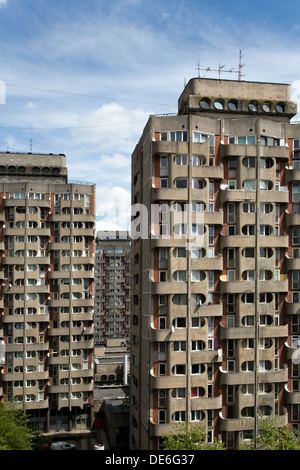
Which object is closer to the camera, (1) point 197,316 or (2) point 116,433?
(1) point 197,316

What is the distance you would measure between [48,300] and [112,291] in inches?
2719

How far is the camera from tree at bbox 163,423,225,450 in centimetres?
3922

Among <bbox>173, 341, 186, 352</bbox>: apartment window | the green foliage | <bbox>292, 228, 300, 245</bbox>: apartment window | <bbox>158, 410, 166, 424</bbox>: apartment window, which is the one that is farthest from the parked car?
<bbox>292, 228, 300, 245</bbox>: apartment window

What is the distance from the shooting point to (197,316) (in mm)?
44969

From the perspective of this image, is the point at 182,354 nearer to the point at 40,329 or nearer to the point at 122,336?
the point at 40,329

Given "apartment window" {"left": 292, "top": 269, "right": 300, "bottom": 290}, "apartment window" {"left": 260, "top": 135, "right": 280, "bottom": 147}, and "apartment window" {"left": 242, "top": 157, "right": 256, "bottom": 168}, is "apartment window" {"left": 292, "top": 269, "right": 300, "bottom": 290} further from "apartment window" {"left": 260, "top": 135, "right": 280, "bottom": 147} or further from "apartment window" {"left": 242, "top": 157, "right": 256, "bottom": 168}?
"apartment window" {"left": 260, "top": 135, "right": 280, "bottom": 147}

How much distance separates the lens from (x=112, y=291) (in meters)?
139

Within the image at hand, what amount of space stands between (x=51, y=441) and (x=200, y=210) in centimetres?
4498

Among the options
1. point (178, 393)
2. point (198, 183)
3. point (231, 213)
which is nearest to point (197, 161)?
point (198, 183)

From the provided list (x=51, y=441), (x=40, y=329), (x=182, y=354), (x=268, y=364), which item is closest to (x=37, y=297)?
(x=40, y=329)

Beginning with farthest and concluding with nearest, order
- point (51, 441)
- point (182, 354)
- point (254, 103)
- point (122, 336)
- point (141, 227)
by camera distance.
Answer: point (122, 336) < point (51, 441) < point (254, 103) < point (141, 227) < point (182, 354)

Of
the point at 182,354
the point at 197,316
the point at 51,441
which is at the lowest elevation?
the point at 51,441

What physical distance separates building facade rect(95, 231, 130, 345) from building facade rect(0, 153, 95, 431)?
2535 inches

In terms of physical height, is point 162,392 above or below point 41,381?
above
